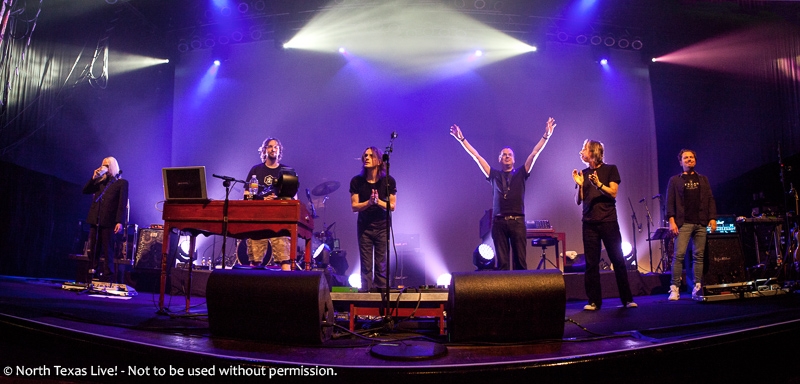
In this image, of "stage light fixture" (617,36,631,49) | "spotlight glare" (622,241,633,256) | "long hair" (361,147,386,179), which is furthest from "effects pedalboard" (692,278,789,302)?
"stage light fixture" (617,36,631,49)

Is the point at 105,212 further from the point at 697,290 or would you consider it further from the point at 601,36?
the point at 601,36

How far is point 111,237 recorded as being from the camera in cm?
721

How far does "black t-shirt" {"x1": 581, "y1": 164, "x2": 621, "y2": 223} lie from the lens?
5.09 metres

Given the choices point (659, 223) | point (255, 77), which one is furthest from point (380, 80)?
point (659, 223)

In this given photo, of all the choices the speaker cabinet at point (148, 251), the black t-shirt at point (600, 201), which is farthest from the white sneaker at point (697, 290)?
the speaker cabinet at point (148, 251)

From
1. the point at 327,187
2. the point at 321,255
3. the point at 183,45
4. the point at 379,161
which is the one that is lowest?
the point at 321,255

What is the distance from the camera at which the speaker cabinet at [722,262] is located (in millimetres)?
6000

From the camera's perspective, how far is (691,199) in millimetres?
5754

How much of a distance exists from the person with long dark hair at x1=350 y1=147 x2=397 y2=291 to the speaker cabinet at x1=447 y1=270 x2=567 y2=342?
217 cm

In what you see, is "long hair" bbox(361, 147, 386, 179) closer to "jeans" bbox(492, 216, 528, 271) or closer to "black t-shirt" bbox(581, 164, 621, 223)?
"jeans" bbox(492, 216, 528, 271)

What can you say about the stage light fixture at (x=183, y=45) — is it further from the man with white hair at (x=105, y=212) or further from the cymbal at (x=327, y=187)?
the cymbal at (x=327, y=187)

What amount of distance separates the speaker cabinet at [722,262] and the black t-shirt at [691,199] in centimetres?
61

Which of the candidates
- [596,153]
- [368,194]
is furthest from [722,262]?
[368,194]

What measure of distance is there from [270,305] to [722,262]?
240 inches
